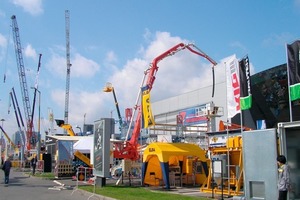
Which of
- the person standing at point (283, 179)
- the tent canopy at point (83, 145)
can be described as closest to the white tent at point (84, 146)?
the tent canopy at point (83, 145)

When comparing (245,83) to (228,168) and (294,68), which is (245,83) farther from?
(228,168)

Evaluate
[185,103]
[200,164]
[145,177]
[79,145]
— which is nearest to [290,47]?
[200,164]

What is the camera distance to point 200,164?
926 inches

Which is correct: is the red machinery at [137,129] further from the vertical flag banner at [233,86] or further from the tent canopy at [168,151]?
the vertical flag banner at [233,86]

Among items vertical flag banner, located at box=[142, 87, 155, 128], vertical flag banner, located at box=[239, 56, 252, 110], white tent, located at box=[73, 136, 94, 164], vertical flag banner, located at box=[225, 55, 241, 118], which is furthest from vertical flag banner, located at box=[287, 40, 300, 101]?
white tent, located at box=[73, 136, 94, 164]

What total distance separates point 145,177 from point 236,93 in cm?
1056

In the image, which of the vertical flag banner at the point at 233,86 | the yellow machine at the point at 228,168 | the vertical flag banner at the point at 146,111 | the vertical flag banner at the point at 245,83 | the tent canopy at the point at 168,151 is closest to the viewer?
the vertical flag banner at the point at 245,83

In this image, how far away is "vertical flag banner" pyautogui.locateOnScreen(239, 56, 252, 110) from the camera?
47.0 ft

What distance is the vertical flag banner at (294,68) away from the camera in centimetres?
1270

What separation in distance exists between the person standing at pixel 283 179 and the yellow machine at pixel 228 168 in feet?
20.0

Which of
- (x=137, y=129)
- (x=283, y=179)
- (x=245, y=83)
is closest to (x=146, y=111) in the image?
(x=137, y=129)

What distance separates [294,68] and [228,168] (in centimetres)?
597

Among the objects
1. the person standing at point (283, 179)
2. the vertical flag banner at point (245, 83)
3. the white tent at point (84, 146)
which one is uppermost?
the vertical flag banner at point (245, 83)

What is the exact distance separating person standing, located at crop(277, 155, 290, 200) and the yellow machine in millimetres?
6098
